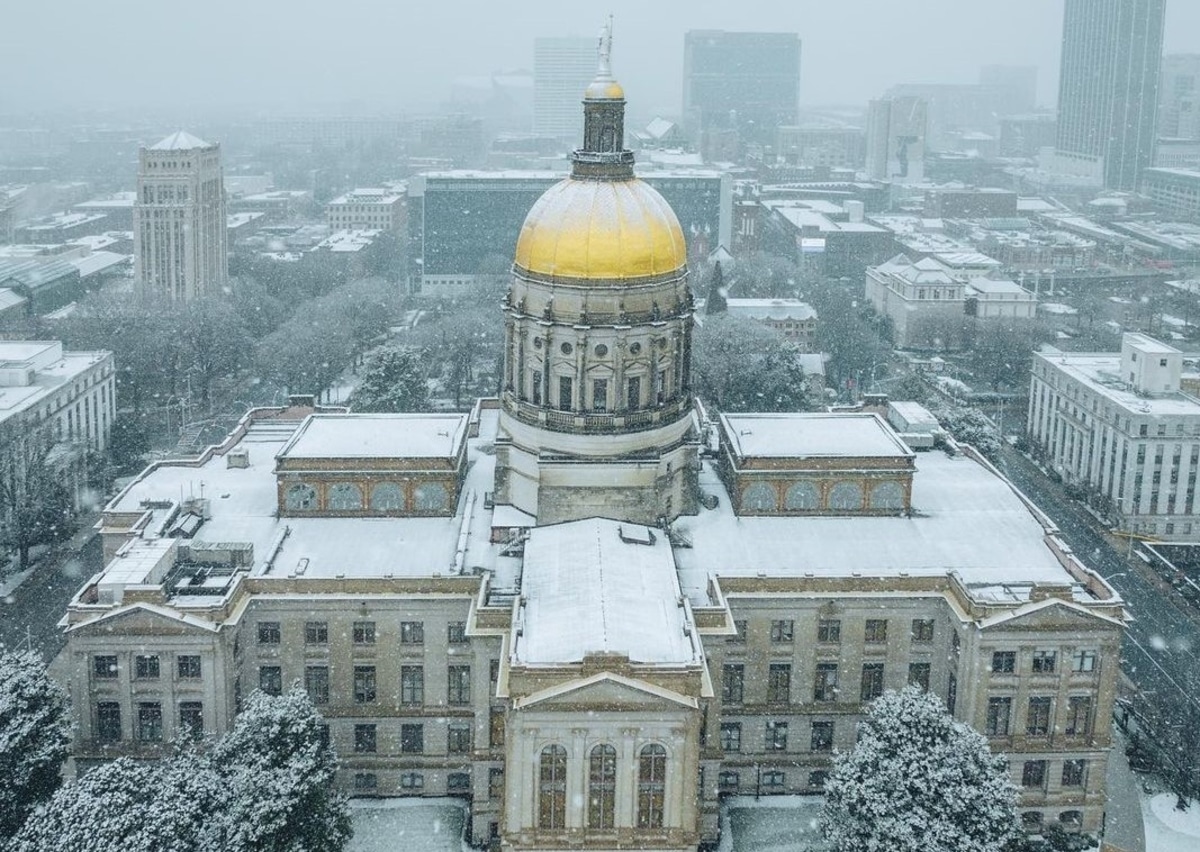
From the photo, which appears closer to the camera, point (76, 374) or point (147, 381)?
point (76, 374)

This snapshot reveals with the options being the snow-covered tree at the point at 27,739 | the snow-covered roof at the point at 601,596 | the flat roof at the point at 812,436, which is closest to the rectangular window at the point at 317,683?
the snow-covered tree at the point at 27,739

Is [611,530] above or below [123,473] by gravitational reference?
above

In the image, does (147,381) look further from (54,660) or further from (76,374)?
(54,660)

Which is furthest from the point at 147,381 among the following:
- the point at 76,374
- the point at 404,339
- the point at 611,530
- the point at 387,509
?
the point at 611,530

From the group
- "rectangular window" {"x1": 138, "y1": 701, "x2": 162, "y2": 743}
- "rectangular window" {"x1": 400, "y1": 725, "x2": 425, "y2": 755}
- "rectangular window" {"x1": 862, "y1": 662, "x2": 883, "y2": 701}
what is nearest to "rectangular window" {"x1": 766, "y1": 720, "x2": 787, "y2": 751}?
"rectangular window" {"x1": 862, "y1": 662, "x2": 883, "y2": 701}

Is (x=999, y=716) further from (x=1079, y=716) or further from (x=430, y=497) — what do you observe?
(x=430, y=497)

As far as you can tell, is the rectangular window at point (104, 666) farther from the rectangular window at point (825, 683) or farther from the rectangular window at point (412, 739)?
the rectangular window at point (825, 683)

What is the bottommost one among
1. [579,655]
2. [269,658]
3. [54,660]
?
[54,660]
